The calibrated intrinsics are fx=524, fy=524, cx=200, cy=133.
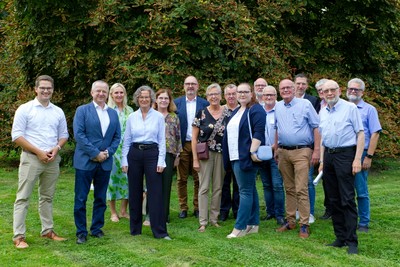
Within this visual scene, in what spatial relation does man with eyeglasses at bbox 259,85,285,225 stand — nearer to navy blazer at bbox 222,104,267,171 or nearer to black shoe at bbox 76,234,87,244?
navy blazer at bbox 222,104,267,171

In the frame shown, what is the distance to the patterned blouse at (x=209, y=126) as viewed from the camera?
738cm

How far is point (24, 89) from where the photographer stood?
13.4 metres

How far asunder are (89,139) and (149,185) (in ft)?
3.19

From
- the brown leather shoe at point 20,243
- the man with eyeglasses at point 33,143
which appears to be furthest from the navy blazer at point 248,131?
the brown leather shoe at point 20,243

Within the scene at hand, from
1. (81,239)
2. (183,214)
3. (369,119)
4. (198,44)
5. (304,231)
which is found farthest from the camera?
(198,44)

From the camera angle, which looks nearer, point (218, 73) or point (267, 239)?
point (267, 239)

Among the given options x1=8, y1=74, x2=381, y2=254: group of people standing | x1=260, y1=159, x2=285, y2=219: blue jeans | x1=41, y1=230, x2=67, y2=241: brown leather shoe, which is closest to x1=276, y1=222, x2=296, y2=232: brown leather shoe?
x1=8, y1=74, x2=381, y2=254: group of people standing

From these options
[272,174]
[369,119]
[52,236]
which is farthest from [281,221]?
[52,236]

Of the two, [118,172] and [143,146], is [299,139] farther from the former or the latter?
[118,172]

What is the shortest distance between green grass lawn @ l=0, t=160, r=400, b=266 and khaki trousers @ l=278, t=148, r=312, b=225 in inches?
15.3

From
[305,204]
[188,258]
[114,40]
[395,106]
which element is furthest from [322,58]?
[188,258]

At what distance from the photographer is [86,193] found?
6.62m

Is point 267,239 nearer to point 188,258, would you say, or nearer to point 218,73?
point 188,258

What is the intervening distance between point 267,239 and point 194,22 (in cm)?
628
